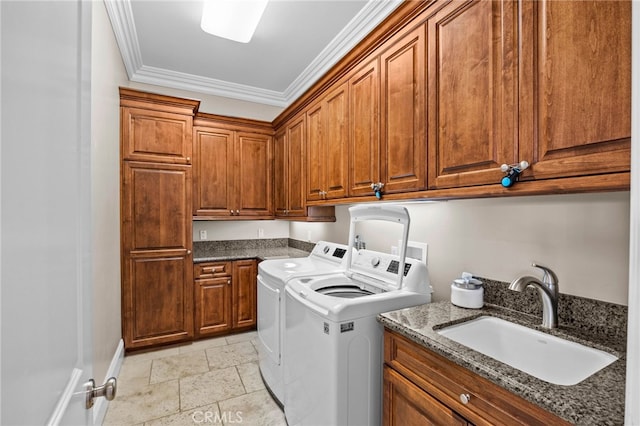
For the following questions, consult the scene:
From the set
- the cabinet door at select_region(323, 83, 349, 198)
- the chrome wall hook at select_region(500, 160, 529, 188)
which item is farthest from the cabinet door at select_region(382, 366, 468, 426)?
the cabinet door at select_region(323, 83, 349, 198)

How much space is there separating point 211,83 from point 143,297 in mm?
2532

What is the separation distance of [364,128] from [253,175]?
1968 mm

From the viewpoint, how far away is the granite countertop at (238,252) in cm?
325

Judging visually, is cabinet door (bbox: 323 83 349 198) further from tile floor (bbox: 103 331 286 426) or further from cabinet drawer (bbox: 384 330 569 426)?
tile floor (bbox: 103 331 286 426)

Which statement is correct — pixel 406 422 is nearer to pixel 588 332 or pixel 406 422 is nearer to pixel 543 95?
pixel 588 332

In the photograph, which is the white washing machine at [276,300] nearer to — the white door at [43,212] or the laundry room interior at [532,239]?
the laundry room interior at [532,239]

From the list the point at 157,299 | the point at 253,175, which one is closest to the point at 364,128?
the point at 253,175

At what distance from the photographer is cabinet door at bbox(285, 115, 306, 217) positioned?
9.67 feet

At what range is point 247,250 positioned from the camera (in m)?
3.75

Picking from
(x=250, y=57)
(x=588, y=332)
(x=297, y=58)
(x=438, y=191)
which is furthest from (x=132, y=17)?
(x=588, y=332)

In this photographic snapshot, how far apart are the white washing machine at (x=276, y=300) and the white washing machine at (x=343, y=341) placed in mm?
156

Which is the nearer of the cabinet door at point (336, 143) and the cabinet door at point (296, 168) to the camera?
the cabinet door at point (336, 143)

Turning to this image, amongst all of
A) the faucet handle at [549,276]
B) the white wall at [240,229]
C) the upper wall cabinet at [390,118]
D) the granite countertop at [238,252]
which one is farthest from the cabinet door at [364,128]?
the white wall at [240,229]

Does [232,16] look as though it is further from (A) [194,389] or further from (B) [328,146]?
(A) [194,389]
